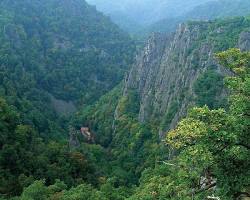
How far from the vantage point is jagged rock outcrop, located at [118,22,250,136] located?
162 m

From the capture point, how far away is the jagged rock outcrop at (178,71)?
162 meters

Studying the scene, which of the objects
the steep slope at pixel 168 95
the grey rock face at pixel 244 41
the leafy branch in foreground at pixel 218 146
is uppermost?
the leafy branch in foreground at pixel 218 146

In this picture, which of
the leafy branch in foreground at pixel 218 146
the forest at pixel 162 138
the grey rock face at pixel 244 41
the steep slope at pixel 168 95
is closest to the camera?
the leafy branch in foreground at pixel 218 146

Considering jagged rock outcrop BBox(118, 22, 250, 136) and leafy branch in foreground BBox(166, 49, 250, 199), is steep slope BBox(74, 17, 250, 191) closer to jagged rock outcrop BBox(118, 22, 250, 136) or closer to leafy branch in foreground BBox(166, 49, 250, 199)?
jagged rock outcrop BBox(118, 22, 250, 136)

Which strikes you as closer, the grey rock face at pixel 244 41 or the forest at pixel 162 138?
the forest at pixel 162 138

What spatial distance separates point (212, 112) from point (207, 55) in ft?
444

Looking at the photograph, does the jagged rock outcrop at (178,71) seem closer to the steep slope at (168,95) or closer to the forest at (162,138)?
the steep slope at (168,95)

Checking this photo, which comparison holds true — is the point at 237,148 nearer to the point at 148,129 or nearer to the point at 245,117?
the point at 245,117

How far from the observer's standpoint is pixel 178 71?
177250mm

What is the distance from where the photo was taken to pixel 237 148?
3344 cm

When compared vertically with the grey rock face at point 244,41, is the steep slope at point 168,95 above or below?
below

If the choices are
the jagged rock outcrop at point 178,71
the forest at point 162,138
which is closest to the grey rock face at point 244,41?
the jagged rock outcrop at point 178,71

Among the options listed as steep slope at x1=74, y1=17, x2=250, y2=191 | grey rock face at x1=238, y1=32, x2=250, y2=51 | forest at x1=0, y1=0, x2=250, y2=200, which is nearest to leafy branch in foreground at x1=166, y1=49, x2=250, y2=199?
forest at x1=0, y1=0, x2=250, y2=200

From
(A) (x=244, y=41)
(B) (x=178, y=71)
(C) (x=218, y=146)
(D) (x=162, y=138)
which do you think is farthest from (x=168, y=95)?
(C) (x=218, y=146)
